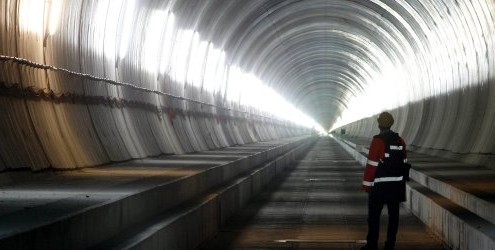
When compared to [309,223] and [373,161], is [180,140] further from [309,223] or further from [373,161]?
[373,161]

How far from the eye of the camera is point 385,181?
12.6 m

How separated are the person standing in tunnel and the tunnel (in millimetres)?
934

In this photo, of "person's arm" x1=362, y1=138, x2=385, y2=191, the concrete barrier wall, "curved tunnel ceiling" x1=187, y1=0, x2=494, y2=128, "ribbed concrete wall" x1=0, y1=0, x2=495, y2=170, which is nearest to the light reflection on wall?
"ribbed concrete wall" x1=0, y1=0, x2=495, y2=170

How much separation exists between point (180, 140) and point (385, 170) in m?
18.4

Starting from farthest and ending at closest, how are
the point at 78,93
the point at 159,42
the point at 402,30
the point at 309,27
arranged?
the point at 309,27, the point at 402,30, the point at 159,42, the point at 78,93

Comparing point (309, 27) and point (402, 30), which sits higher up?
point (309, 27)

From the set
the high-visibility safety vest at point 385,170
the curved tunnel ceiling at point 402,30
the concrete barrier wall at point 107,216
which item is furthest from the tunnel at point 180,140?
the high-visibility safety vest at point 385,170

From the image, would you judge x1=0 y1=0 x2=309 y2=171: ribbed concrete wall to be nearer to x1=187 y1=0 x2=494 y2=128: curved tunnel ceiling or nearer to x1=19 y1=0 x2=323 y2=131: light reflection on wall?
x1=19 y1=0 x2=323 y2=131: light reflection on wall

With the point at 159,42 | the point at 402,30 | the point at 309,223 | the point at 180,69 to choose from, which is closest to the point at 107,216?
the point at 309,223

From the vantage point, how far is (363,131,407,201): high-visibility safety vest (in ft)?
41.2

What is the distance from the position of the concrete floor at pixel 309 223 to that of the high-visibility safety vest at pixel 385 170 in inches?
48.4

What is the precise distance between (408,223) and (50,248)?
10844mm

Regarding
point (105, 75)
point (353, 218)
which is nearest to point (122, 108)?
point (105, 75)

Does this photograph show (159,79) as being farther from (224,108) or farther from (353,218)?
(224,108)
